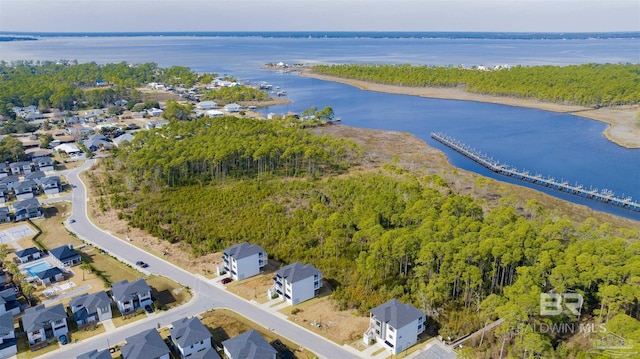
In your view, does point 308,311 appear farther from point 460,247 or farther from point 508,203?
point 508,203

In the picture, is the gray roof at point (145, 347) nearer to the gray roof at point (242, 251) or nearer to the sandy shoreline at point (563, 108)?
the gray roof at point (242, 251)

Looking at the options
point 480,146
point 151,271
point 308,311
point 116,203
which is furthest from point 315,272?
point 480,146

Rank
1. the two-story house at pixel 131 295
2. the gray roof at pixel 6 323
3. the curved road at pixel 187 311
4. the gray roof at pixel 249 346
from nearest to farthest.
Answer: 1. the gray roof at pixel 249 346
2. the gray roof at pixel 6 323
3. the curved road at pixel 187 311
4. the two-story house at pixel 131 295

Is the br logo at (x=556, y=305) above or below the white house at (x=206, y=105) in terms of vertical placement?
below

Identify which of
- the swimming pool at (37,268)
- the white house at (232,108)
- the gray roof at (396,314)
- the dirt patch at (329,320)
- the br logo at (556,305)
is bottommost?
the swimming pool at (37,268)

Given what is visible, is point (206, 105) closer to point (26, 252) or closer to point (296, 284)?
point (26, 252)

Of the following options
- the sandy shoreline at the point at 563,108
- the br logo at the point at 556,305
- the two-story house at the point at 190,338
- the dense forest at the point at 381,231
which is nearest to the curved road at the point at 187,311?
the two-story house at the point at 190,338

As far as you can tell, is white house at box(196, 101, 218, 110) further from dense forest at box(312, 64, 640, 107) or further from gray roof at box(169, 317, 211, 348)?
gray roof at box(169, 317, 211, 348)
